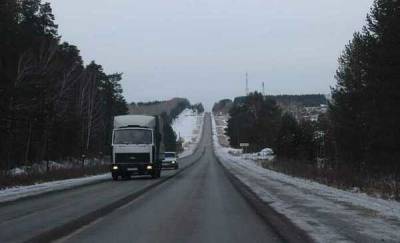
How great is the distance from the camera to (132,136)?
37.2m

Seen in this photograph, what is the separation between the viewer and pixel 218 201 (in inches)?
841

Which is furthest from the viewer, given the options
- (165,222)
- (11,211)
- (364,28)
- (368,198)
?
(364,28)

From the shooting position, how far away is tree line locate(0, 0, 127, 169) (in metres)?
45.9

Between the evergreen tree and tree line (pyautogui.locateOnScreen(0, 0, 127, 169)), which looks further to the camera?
tree line (pyautogui.locateOnScreen(0, 0, 127, 169))

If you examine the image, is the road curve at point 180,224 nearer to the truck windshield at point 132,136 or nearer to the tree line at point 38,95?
the truck windshield at point 132,136

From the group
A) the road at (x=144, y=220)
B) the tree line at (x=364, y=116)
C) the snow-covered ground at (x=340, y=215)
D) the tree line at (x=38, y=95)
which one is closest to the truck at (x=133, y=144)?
the tree line at (x=38, y=95)

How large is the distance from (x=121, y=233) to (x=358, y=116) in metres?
37.9

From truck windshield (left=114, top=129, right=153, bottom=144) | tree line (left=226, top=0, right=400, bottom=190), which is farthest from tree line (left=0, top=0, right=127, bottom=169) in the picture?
tree line (left=226, top=0, right=400, bottom=190)

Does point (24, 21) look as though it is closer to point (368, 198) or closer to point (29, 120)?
point (29, 120)

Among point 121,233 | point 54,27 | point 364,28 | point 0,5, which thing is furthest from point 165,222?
point 54,27

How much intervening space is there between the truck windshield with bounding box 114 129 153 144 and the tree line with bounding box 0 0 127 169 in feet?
3.13

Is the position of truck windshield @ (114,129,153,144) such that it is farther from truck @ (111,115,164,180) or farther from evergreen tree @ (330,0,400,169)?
evergreen tree @ (330,0,400,169)

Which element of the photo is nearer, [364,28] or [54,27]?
[364,28]

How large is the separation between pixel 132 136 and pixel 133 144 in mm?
460
